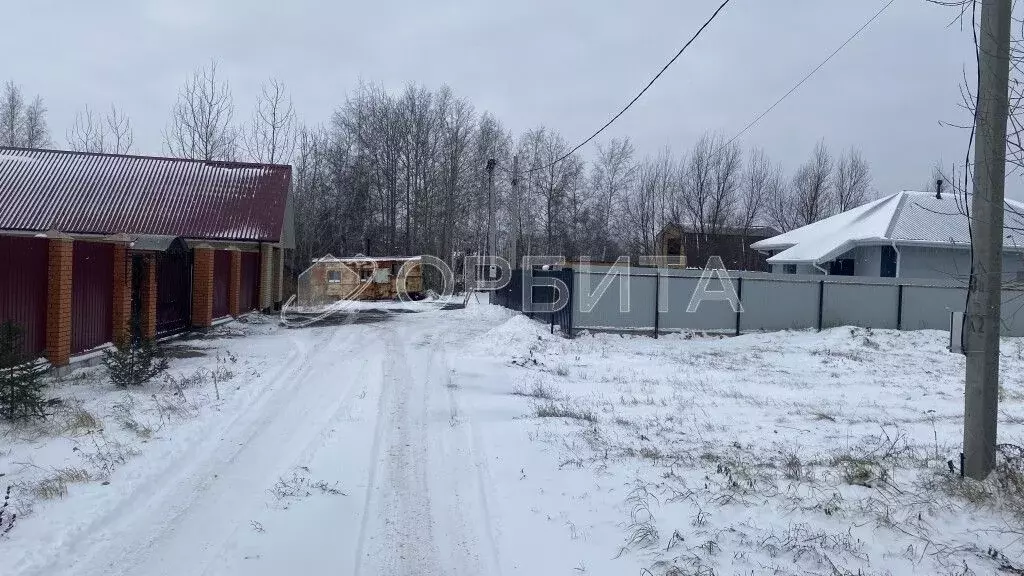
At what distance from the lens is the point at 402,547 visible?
454cm

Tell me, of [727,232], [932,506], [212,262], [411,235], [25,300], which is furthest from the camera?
[727,232]

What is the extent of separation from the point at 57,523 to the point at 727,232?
5075 cm

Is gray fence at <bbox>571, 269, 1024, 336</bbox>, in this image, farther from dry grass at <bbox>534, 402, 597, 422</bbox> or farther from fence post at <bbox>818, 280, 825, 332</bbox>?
dry grass at <bbox>534, 402, 597, 422</bbox>

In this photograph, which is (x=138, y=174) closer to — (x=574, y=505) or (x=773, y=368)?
(x=773, y=368)

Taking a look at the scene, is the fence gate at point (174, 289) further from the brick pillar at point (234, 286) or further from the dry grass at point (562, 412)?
the dry grass at point (562, 412)

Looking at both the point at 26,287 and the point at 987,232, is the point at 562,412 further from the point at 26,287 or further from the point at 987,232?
the point at 26,287

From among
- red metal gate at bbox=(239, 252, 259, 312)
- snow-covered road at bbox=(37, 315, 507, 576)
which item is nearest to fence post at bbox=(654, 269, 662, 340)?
snow-covered road at bbox=(37, 315, 507, 576)

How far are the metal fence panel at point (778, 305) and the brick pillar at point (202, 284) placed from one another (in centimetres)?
1412

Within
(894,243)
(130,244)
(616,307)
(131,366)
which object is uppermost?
(894,243)

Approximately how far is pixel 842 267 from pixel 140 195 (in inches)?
1042

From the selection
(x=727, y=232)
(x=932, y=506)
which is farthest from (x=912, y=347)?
(x=727, y=232)

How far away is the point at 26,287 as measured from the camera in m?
9.54

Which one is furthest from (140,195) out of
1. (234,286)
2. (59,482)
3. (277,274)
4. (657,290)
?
(59,482)

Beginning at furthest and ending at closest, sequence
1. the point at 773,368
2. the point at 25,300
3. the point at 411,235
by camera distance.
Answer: the point at 411,235 < the point at 773,368 < the point at 25,300
